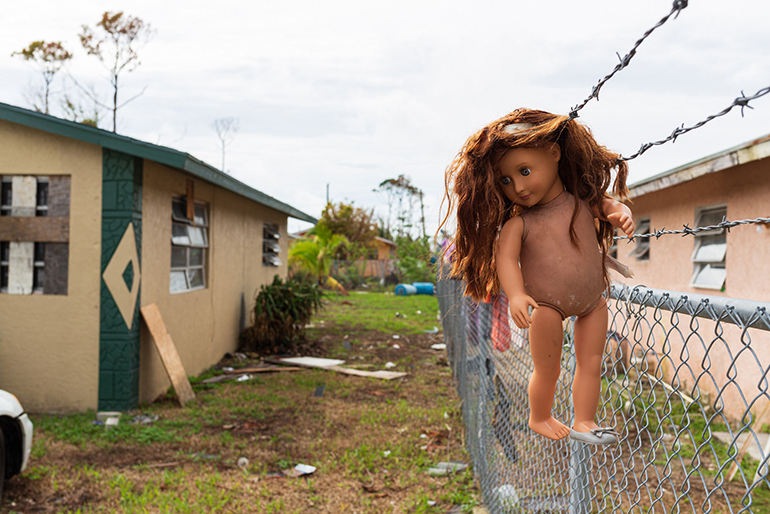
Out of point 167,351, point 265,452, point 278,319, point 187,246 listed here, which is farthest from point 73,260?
point 278,319

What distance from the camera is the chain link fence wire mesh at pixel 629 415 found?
3.35 ft

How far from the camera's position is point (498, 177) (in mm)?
955

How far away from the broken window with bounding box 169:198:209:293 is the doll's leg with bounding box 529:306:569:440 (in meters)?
6.95

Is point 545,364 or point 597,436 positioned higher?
point 545,364

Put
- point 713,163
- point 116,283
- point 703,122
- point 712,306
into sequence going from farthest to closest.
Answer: point 116,283, point 713,163, point 712,306, point 703,122

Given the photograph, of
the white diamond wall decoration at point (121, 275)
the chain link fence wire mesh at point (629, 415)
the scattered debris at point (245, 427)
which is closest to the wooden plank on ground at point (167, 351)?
the white diamond wall decoration at point (121, 275)

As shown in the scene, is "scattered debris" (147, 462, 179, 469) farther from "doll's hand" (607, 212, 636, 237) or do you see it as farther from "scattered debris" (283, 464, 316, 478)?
"doll's hand" (607, 212, 636, 237)

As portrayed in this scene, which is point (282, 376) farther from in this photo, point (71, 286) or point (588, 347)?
point (588, 347)

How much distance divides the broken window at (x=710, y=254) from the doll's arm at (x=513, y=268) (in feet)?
20.8

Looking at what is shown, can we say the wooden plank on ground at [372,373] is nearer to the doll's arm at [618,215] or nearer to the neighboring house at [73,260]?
the neighboring house at [73,260]

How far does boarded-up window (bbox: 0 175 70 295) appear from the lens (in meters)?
6.13

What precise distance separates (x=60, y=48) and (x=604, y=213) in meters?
22.4

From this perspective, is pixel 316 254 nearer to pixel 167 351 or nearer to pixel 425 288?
pixel 425 288

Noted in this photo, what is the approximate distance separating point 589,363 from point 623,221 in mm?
238
